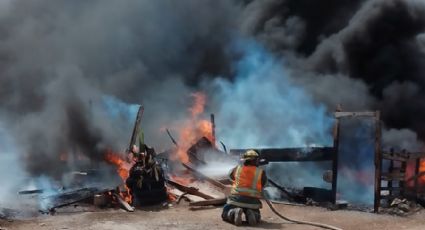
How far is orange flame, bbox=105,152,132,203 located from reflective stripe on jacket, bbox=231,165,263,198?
4.43 meters

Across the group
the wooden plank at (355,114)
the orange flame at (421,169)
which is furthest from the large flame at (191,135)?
the orange flame at (421,169)

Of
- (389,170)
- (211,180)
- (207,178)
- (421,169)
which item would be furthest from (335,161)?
(207,178)

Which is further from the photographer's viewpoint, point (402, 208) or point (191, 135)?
point (191, 135)

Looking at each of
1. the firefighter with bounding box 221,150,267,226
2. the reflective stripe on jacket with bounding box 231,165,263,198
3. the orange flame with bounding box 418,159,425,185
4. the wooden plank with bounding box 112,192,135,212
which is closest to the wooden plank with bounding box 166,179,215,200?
the wooden plank with bounding box 112,192,135,212

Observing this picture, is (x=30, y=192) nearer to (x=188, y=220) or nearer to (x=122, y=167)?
(x=122, y=167)

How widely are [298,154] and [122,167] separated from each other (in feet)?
18.8

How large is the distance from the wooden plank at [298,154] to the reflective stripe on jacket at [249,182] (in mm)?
4919

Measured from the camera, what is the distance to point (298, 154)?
1432cm

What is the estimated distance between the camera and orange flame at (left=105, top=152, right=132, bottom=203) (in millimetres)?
12828

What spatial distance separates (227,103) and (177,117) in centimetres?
306

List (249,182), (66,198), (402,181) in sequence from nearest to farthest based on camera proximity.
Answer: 1. (249,182)
2. (402,181)
3. (66,198)

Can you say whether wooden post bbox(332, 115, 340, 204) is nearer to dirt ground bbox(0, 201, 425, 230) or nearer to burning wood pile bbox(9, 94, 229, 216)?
dirt ground bbox(0, 201, 425, 230)

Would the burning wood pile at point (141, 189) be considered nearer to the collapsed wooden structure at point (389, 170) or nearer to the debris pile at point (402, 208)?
the collapsed wooden structure at point (389, 170)

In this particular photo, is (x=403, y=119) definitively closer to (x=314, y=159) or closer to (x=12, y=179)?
(x=314, y=159)
